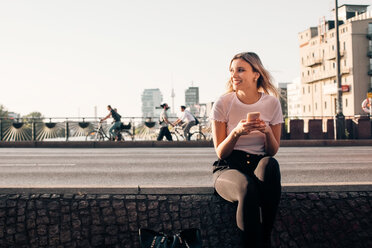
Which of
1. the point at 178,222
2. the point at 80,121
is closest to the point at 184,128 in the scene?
the point at 80,121

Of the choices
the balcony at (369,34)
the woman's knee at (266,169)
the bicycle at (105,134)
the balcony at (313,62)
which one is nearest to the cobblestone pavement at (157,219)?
the woman's knee at (266,169)

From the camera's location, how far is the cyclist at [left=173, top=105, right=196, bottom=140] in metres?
20.0

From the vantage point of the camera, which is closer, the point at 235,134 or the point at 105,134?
the point at 235,134

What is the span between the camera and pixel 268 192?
10.5ft

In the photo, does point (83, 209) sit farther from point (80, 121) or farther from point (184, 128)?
point (80, 121)

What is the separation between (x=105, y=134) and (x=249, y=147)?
60.1ft

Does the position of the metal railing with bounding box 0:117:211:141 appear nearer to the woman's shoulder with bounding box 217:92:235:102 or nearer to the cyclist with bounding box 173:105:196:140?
the cyclist with bounding box 173:105:196:140

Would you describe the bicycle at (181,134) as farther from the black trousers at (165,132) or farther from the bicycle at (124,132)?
the bicycle at (124,132)

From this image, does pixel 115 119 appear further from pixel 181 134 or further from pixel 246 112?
pixel 246 112

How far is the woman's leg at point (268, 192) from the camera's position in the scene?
3.17 meters

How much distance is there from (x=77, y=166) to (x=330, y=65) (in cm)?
8049

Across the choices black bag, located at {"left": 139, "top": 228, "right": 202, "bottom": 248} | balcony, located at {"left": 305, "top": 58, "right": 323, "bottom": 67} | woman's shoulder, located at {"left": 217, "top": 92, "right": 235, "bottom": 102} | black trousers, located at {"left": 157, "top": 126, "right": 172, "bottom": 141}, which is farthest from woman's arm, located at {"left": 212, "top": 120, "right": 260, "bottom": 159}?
balcony, located at {"left": 305, "top": 58, "right": 323, "bottom": 67}

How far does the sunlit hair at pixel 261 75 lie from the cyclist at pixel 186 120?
52.2 feet

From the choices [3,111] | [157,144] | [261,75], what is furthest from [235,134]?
[3,111]
